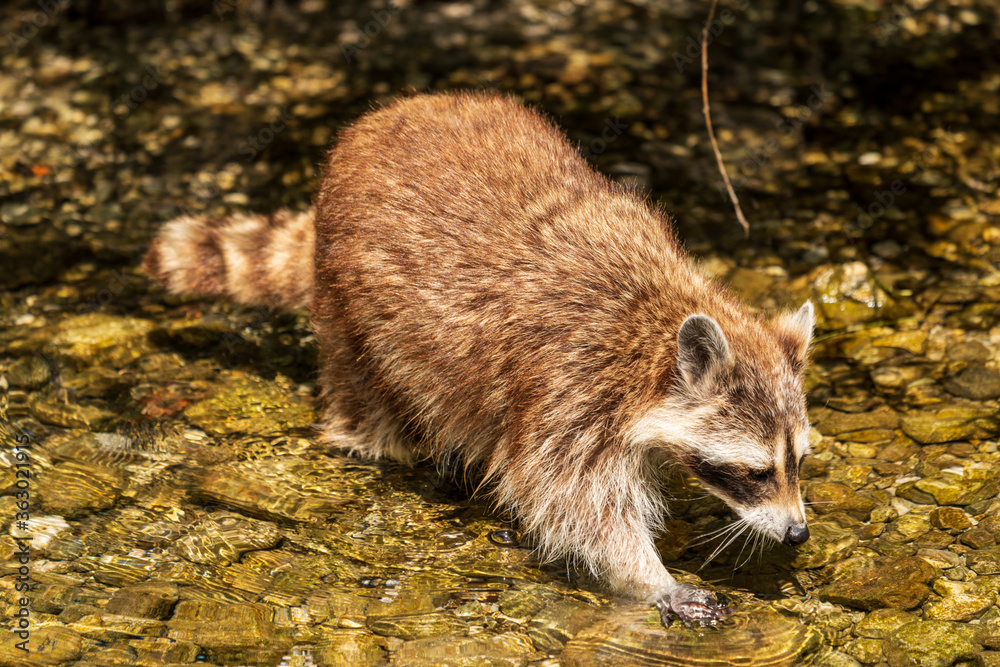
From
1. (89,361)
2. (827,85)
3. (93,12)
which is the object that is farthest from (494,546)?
(93,12)

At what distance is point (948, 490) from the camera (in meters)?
4.82

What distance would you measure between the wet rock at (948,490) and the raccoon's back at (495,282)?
1.39 meters

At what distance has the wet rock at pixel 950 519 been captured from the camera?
4.60 m

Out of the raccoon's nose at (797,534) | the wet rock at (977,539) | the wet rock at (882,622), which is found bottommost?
the wet rock at (882,622)

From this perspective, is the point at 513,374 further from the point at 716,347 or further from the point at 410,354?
the point at 716,347

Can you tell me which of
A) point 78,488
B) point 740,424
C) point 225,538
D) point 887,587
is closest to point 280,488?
point 225,538

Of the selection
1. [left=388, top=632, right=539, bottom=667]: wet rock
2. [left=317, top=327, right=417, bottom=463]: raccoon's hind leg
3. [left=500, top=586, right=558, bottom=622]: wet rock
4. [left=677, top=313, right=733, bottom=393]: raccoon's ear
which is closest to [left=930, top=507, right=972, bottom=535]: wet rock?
[left=677, top=313, right=733, bottom=393]: raccoon's ear

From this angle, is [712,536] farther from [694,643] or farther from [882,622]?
[882,622]

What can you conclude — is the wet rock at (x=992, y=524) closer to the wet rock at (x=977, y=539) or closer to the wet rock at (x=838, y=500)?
the wet rock at (x=977, y=539)

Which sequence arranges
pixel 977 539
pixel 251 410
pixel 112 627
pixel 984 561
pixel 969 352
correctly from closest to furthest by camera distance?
pixel 112 627
pixel 984 561
pixel 977 539
pixel 251 410
pixel 969 352

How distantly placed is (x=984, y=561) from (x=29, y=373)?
15.5 ft

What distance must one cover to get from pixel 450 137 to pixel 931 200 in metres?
3.88

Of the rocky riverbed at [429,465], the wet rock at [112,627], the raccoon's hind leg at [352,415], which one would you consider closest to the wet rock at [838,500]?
the rocky riverbed at [429,465]

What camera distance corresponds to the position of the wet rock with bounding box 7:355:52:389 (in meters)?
5.46
